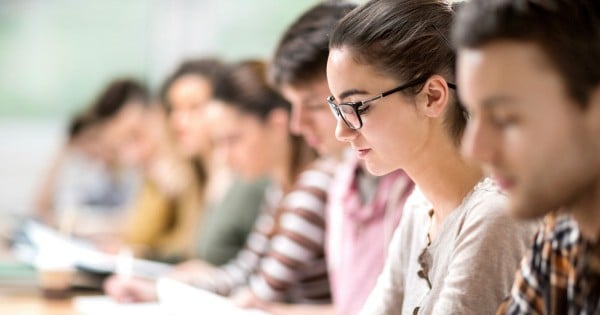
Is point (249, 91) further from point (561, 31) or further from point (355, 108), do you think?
point (561, 31)

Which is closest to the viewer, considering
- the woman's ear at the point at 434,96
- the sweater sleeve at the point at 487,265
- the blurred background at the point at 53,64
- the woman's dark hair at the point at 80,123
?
the sweater sleeve at the point at 487,265

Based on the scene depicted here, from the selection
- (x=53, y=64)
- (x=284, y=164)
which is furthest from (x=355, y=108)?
(x=53, y=64)

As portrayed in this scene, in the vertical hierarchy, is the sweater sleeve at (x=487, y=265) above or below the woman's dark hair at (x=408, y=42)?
below

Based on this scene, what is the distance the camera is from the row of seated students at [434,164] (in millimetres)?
848

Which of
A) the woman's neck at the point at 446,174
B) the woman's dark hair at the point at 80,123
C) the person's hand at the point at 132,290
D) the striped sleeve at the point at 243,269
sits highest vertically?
the woman's dark hair at the point at 80,123

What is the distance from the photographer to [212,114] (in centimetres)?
283

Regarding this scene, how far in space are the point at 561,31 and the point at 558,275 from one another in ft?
0.83

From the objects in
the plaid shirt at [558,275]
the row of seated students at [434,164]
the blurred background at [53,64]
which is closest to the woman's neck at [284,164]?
the row of seated students at [434,164]

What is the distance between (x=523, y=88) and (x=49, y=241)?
2.43m

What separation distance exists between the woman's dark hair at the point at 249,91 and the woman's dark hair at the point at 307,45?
600 mm

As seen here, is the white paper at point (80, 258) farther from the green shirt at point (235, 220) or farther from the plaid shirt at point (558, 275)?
the plaid shirt at point (558, 275)

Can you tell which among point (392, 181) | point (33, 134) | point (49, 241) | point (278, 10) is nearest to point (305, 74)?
point (392, 181)

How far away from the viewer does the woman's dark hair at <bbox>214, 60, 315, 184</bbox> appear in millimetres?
2584

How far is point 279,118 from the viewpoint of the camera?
2.54 m
